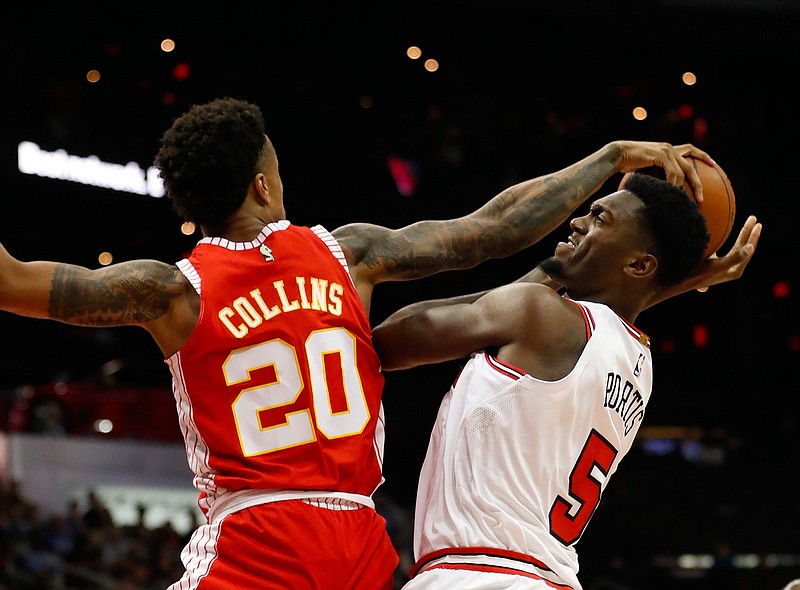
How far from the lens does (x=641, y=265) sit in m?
3.35

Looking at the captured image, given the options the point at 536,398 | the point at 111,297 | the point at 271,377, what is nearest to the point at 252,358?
the point at 271,377

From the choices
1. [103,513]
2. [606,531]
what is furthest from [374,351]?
[606,531]

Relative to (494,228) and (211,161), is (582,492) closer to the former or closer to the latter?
(494,228)

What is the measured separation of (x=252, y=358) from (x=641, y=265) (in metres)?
1.18

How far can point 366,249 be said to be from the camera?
3322 millimetres

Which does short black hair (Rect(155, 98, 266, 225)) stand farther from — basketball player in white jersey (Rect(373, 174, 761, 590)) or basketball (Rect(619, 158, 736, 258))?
basketball (Rect(619, 158, 736, 258))

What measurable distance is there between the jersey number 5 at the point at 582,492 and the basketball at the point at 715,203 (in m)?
0.77

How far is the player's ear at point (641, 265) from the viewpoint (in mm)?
3340

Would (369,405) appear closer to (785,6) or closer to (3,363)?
(785,6)

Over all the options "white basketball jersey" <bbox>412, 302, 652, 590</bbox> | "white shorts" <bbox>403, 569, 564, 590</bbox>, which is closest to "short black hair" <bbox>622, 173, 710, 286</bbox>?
"white basketball jersey" <bbox>412, 302, 652, 590</bbox>

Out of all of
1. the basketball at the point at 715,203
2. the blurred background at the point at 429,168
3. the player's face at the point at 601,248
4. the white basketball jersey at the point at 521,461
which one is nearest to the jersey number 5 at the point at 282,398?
the white basketball jersey at the point at 521,461

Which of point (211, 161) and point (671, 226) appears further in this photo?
point (671, 226)

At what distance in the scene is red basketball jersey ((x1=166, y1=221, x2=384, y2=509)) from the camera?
2.98m

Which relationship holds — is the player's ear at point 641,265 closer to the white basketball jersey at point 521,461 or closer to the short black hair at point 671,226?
the short black hair at point 671,226
